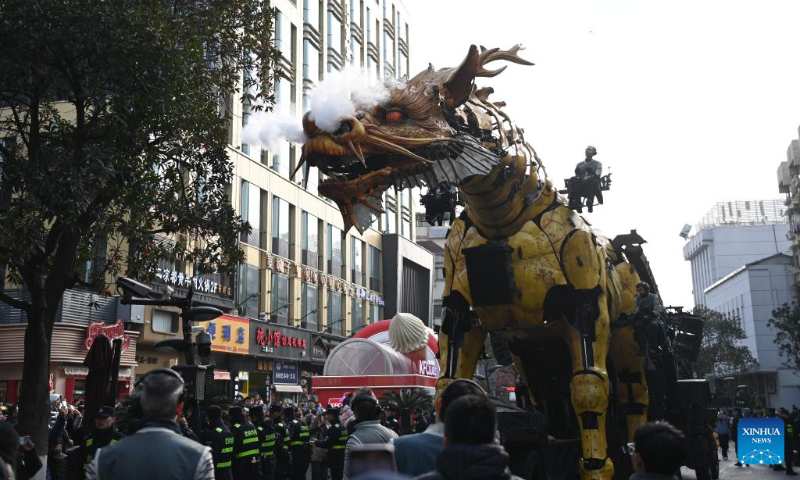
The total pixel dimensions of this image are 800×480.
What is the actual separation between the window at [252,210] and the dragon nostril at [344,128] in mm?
26908

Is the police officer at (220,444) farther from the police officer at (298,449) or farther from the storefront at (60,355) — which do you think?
the storefront at (60,355)

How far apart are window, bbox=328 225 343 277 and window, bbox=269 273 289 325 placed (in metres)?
5.02

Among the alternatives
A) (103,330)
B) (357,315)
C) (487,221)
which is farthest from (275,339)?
(487,221)

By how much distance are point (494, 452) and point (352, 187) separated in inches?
161

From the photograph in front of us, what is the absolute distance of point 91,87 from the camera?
36.8 ft

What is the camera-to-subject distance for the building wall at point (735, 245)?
308 ft

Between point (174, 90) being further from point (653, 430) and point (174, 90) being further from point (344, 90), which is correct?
point (653, 430)

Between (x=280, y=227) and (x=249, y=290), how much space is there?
12.6ft

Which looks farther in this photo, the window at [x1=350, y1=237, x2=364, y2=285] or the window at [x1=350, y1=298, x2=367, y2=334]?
the window at [x1=350, y1=237, x2=364, y2=285]

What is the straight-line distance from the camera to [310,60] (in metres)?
41.2

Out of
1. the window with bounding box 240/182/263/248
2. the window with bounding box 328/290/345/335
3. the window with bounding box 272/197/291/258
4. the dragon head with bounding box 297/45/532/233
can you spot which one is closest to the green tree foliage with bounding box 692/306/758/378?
the window with bounding box 328/290/345/335

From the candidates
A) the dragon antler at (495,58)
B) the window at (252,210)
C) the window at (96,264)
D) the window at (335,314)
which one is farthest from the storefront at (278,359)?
the dragon antler at (495,58)

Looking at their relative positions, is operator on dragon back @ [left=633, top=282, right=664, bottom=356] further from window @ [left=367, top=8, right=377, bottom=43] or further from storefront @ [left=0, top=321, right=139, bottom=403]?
window @ [left=367, top=8, right=377, bottom=43]

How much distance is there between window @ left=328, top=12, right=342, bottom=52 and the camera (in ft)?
143
